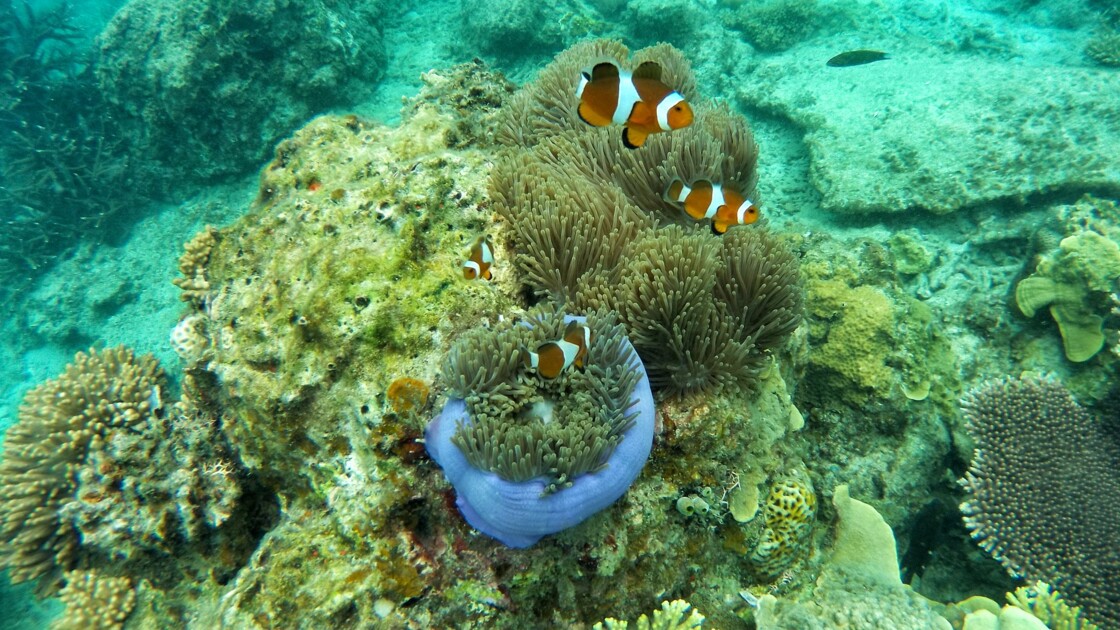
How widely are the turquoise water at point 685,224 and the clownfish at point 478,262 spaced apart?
0.16m

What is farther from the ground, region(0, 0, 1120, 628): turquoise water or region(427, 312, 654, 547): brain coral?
region(427, 312, 654, 547): brain coral

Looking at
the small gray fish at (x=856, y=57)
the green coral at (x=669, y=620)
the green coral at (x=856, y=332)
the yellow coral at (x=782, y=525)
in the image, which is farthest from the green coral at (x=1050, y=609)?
the small gray fish at (x=856, y=57)

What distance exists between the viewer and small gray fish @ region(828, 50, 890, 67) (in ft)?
25.6

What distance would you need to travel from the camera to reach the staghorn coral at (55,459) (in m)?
3.78

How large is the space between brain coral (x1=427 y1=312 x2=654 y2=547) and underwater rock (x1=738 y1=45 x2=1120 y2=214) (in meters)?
5.53

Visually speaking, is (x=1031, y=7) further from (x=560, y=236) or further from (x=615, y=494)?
(x=615, y=494)

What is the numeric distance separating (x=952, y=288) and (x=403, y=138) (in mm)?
6127

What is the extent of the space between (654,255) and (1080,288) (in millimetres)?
5288

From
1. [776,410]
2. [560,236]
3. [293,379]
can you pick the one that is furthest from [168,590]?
[776,410]

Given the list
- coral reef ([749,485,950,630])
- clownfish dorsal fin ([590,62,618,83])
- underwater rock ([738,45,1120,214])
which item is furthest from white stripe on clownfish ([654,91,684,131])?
underwater rock ([738,45,1120,214])

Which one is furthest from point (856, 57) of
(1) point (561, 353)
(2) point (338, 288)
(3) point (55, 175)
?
(3) point (55, 175)

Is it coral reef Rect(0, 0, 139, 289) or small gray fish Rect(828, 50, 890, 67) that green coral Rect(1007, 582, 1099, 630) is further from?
coral reef Rect(0, 0, 139, 289)

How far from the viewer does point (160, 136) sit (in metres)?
9.20

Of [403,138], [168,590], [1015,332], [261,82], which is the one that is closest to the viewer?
[168,590]
